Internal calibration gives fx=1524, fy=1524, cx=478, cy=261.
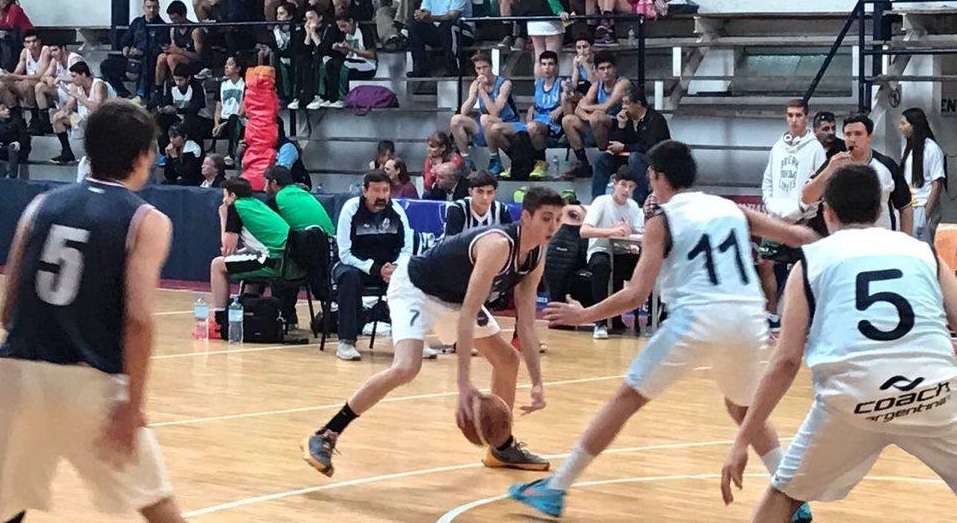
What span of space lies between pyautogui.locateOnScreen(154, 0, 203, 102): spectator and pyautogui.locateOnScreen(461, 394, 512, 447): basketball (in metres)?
13.0

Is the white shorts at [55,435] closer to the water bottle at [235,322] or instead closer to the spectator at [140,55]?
the water bottle at [235,322]

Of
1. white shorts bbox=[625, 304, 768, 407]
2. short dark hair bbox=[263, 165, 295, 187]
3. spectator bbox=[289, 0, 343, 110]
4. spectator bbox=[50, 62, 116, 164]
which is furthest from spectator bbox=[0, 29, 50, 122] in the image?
white shorts bbox=[625, 304, 768, 407]

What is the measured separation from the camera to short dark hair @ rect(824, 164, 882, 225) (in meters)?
4.73

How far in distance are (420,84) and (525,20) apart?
245 cm

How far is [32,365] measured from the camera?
14.2 ft

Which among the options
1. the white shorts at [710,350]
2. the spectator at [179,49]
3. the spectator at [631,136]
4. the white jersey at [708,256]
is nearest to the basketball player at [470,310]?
the white jersey at [708,256]

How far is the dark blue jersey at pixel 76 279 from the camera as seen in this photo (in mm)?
4293

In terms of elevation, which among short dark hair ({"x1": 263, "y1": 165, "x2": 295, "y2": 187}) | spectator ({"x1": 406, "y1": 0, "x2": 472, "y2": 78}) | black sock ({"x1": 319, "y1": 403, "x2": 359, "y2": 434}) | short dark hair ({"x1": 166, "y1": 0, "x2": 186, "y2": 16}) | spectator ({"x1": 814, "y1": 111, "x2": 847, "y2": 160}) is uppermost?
short dark hair ({"x1": 166, "y1": 0, "x2": 186, "y2": 16})

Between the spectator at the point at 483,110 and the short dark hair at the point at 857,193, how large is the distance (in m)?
11.6

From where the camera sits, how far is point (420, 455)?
791 cm

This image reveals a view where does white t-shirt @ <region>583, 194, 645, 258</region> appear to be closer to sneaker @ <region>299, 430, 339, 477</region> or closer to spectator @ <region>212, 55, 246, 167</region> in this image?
sneaker @ <region>299, 430, 339, 477</region>

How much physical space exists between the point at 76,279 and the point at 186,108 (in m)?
14.9

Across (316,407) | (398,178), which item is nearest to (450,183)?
(398,178)

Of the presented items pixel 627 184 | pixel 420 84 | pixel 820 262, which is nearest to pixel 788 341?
pixel 820 262
